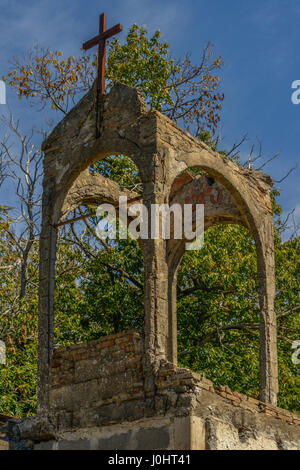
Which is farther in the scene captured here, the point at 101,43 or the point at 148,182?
the point at 101,43

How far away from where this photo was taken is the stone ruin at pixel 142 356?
7.65m

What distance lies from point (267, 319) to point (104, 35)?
14.3 ft

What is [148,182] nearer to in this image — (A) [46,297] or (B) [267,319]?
(A) [46,297]

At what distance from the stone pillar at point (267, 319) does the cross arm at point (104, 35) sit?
10.9ft

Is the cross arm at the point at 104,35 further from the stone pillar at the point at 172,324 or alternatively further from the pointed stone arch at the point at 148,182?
the stone pillar at the point at 172,324

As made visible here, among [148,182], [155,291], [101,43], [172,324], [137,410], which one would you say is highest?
[101,43]

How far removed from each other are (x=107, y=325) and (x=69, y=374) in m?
6.60

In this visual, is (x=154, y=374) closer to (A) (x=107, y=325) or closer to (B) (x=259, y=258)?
(B) (x=259, y=258)

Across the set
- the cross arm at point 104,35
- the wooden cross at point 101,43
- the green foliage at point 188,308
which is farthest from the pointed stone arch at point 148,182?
the green foliage at point 188,308

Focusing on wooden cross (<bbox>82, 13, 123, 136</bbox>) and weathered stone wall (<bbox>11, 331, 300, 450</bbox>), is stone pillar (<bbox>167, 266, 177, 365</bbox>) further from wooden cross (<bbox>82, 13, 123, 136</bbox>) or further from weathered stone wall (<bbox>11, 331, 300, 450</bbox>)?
wooden cross (<bbox>82, 13, 123, 136</bbox>)

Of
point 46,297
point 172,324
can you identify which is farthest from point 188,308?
point 46,297

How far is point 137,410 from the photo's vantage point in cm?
780

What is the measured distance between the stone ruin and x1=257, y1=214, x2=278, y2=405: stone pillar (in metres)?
0.01

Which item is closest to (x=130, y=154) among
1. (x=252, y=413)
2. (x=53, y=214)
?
(x=53, y=214)
